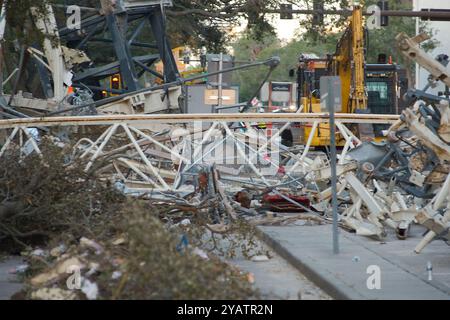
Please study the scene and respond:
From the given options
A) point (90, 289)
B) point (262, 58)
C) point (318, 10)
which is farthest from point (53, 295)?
point (262, 58)

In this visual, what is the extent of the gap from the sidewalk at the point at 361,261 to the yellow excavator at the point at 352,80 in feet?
55.3

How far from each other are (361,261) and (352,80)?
25.5 metres

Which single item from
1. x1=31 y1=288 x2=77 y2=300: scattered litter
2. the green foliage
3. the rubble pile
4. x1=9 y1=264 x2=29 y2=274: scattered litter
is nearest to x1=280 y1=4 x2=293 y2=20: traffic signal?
the rubble pile

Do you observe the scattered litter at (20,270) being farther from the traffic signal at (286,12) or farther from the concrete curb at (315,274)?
the traffic signal at (286,12)

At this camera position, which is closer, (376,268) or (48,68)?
(376,268)

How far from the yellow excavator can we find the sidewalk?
1687 cm

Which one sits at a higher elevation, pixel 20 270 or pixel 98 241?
pixel 98 241

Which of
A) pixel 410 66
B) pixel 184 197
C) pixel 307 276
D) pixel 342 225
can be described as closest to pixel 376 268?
pixel 307 276

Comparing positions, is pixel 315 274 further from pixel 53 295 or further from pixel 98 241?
pixel 53 295

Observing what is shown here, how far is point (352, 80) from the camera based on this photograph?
38.2 meters

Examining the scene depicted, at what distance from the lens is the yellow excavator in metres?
37.4

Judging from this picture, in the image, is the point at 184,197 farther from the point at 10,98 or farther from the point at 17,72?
the point at 17,72
